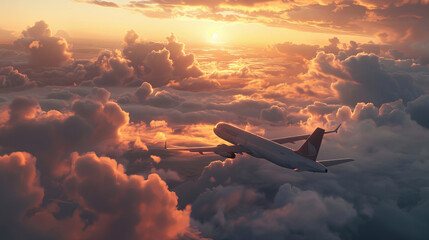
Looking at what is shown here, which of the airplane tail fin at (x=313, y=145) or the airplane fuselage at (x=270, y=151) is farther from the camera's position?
the airplane tail fin at (x=313, y=145)

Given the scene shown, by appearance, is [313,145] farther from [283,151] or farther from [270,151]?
[270,151]


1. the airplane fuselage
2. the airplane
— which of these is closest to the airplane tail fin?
the airplane

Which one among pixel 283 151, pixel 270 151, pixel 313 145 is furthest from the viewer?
pixel 270 151

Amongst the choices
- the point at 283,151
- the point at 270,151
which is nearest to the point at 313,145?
the point at 283,151

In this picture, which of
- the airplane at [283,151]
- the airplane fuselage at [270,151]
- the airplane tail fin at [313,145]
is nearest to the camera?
the airplane fuselage at [270,151]

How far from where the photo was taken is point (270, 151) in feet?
224

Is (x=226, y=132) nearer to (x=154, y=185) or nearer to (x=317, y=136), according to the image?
(x=317, y=136)

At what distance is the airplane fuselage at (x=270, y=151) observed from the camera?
2426 inches

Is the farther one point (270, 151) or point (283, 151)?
point (270, 151)

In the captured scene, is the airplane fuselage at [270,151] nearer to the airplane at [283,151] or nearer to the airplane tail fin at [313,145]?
the airplane at [283,151]

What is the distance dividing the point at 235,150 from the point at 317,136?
23.2 m

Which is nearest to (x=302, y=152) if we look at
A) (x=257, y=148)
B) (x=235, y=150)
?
(x=257, y=148)

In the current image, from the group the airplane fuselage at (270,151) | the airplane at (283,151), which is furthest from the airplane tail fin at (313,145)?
the airplane fuselage at (270,151)

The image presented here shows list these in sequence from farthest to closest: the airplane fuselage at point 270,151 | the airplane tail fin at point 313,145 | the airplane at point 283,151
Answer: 1. the airplane tail fin at point 313,145
2. the airplane at point 283,151
3. the airplane fuselage at point 270,151
